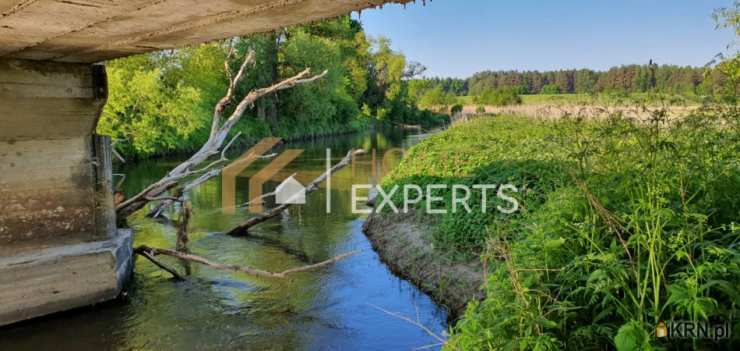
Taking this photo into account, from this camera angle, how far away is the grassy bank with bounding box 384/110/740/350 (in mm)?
3033

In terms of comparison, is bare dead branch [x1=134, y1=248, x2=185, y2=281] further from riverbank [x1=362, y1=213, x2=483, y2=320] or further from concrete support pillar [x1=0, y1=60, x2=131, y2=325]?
riverbank [x1=362, y1=213, x2=483, y2=320]

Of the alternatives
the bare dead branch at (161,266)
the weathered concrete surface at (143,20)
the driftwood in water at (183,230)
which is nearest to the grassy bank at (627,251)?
the weathered concrete surface at (143,20)

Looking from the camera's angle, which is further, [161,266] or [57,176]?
[161,266]

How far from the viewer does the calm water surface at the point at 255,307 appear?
6547mm

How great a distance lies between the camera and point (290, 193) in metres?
15.9

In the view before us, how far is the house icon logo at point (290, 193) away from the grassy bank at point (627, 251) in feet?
33.5

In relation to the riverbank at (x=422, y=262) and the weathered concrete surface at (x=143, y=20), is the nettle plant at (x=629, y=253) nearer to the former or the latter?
the weathered concrete surface at (x=143, y=20)

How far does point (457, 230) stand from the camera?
27.8ft

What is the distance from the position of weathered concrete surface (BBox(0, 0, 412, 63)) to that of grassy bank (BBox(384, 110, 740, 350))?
1.90m
